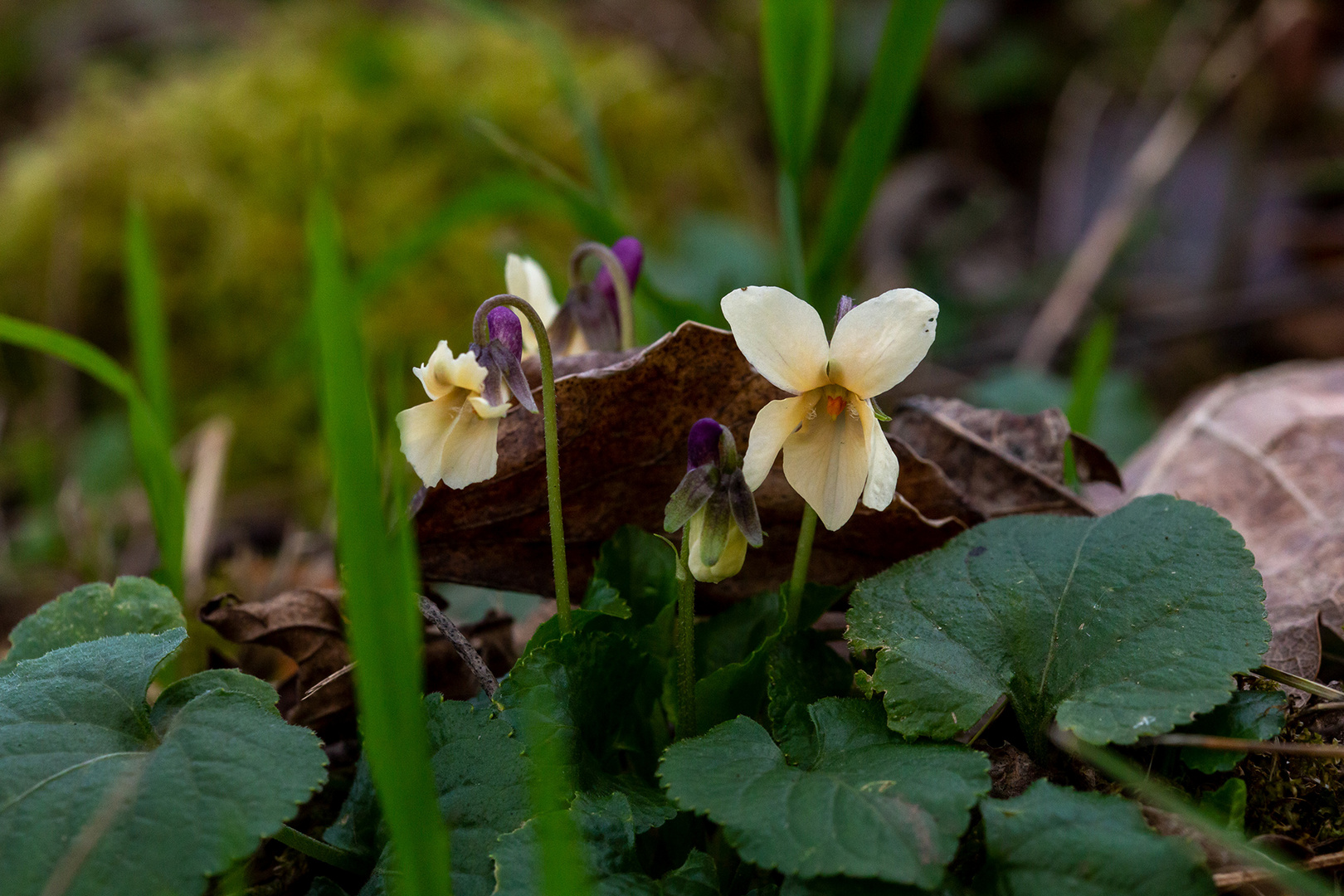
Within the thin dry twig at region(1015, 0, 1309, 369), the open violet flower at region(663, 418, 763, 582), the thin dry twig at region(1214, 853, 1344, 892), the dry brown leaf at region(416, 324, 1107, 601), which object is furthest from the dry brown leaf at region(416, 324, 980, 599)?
the thin dry twig at region(1015, 0, 1309, 369)

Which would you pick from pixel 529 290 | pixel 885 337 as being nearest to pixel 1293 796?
pixel 885 337

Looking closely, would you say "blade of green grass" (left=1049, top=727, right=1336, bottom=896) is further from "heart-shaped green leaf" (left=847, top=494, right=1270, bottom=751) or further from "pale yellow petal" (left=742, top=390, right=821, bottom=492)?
"pale yellow petal" (left=742, top=390, right=821, bottom=492)

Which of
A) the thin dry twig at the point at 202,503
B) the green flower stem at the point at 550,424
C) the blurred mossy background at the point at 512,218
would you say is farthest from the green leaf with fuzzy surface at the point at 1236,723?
the thin dry twig at the point at 202,503

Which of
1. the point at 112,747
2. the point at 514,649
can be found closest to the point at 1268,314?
the point at 514,649

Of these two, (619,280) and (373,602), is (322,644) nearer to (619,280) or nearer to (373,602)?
(619,280)

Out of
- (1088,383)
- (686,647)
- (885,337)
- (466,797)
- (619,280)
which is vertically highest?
(619,280)

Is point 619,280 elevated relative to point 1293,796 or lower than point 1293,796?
elevated
